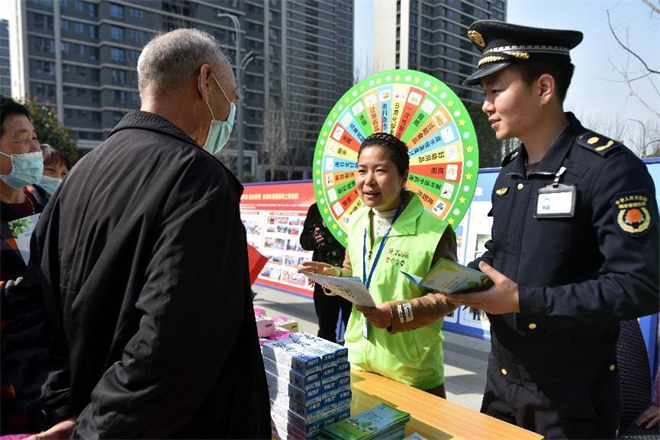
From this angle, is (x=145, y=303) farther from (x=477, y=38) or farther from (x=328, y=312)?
(x=328, y=312)

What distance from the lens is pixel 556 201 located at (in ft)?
4.26

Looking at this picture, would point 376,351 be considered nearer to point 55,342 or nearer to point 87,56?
point 55,342

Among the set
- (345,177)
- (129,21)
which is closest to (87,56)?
(129,21)

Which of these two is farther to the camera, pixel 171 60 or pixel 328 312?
pixel 328 312

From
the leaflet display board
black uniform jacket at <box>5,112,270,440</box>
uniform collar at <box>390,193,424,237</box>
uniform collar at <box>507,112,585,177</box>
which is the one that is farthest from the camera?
the leaflet display board

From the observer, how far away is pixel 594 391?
1.28 metres

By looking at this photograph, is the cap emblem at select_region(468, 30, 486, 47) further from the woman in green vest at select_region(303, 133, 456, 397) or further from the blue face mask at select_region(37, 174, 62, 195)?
the blue face mask at select_region(37, 174, 62, 195)

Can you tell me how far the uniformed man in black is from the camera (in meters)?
1.15

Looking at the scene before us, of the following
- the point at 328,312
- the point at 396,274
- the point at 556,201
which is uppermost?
the point at 556,201

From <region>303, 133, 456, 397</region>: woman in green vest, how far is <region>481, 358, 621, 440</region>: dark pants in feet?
1.43

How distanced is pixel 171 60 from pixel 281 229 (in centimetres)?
430

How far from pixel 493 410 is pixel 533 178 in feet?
2.75

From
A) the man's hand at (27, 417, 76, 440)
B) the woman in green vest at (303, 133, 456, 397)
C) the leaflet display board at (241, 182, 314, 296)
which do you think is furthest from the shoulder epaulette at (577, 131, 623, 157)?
the leaflet display board at (241, 182, 314, 296)

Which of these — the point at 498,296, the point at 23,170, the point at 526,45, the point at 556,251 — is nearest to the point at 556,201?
the point at 556,251
